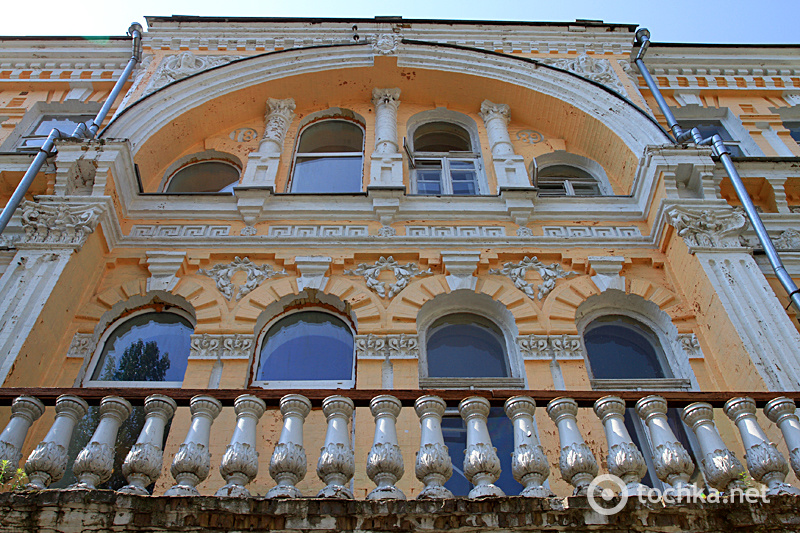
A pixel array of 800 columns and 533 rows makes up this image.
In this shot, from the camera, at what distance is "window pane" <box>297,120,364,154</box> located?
490 inches

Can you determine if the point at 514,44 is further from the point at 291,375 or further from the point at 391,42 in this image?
the point at 291,375

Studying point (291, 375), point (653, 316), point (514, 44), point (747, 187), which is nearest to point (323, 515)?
point (291, 375)

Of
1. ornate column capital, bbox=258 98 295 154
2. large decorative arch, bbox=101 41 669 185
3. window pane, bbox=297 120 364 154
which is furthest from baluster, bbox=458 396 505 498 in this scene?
window pane, bbox=297 120 364 154

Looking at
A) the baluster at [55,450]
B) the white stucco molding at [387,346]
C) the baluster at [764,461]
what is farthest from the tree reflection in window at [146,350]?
the baluster at [764,461]

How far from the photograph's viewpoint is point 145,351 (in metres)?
8.66

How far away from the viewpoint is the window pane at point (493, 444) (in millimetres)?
6832

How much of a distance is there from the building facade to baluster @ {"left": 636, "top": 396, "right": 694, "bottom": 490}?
2cm

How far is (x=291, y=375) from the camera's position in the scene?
8.27m

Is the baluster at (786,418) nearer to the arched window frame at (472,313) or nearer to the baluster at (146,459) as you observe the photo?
the arched window frame at (472,313)

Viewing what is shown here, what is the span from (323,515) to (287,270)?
196 inches

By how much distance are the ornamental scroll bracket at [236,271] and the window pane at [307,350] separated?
0.58 meters

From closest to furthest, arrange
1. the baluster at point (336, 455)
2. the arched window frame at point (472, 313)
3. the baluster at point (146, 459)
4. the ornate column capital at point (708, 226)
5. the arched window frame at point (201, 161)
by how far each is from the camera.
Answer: the baluster at point (336, 455)
the baluster at point (146, 459)
the arched window frame at point (472, 313)
the ornate column capital at point (708, 226)
the arched window frame at point (201, 161)

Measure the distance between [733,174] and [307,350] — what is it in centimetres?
589

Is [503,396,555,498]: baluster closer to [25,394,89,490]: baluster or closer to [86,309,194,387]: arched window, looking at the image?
[25,394,89,490]: baluster
